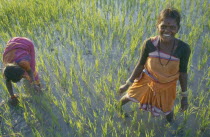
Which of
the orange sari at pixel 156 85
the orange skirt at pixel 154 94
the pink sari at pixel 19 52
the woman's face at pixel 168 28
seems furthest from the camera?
the pink sari at pixel 19 52

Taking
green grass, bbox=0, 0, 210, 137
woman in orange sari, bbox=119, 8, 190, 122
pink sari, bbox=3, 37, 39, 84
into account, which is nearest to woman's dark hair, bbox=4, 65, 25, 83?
pink sari, bbox=3, 37, 39, 84

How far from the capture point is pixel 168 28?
4.92 feet

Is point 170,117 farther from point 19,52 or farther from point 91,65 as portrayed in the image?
point 19,52

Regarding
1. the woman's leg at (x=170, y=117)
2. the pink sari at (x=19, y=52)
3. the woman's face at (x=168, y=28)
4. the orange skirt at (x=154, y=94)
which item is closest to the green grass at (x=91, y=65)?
the woman's leg at (x=170, y=117)

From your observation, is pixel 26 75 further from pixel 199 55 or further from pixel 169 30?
pixel 199 55

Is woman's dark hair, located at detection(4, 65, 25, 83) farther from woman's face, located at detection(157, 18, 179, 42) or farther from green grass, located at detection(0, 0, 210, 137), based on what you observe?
woman's face, located at detection(157, 18, 179, 42)

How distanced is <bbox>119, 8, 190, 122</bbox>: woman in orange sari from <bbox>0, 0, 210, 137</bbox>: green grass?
0.26m

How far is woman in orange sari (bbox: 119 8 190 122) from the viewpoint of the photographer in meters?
1.52

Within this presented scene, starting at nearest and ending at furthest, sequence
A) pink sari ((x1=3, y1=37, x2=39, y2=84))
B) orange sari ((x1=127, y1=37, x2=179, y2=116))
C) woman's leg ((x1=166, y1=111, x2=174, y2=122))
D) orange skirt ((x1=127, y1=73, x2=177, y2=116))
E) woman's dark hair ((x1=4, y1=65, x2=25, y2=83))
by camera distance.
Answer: orange sari ((x1=127, y1=37, x2=179, y2=116))
orange skirt ((x1=127, y1=73, x2=177, y2=116))
woman's dark hair ((x1=4, y1=65, x2=25, y2=83))
woman's leg ((x1=166, y1=111, x2=174, y2=122))
pink sari ((x1=3, y1=37, x2=39, y2=84))

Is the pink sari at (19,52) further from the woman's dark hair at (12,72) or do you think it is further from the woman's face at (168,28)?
the woman's face at (168,28)

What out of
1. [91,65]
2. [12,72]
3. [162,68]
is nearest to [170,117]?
[162,68]

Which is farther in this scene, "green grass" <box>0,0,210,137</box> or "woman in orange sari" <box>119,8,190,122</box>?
"green grass" <box>0,0,210,137</box>

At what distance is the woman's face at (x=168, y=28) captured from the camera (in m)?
1.49

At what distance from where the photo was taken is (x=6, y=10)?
3.92m
